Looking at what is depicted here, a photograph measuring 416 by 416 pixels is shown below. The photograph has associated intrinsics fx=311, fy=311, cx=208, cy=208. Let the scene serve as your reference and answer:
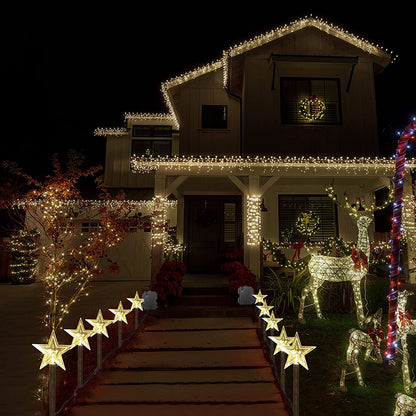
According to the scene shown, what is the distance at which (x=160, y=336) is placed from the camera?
18.5ft

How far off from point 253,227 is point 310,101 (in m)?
4.93

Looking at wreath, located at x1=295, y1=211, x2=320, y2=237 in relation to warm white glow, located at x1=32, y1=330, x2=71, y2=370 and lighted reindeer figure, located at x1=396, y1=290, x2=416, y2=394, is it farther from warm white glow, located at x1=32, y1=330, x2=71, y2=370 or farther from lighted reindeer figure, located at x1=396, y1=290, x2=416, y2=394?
warm white glow, located at x1=32, y1=330, x2=71, y2=370

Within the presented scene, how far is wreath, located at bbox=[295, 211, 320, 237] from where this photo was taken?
10.9 metres

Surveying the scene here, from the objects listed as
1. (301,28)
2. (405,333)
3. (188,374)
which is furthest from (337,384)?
(301,28)

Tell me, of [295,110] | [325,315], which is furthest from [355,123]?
[325,315]

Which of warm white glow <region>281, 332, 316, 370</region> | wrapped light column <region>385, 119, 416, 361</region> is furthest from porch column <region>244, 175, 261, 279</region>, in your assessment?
warm white glow <region>281, 332, 316, 370</region>

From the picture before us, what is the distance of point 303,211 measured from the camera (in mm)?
11125

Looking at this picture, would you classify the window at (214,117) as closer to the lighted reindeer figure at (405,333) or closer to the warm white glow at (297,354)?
the lighted reindeer figure at (405,333)

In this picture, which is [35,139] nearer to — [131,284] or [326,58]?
[131,284]

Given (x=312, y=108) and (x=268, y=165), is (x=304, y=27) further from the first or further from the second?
(x=268, y=165)

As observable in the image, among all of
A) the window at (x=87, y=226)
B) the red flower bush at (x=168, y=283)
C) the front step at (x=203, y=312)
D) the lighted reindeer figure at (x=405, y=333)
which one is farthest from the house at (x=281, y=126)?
the lighted reindeer figure at (x=405, y=333)

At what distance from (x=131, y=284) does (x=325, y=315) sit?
719 cm

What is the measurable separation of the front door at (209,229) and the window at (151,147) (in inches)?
165

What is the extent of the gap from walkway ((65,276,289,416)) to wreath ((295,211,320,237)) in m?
5.26
